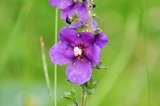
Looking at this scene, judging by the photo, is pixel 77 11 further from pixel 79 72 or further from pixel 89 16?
pixel 79 72

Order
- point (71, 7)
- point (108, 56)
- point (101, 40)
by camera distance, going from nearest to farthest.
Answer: point (101, 40) < point (71, 7) < point (108, 56)

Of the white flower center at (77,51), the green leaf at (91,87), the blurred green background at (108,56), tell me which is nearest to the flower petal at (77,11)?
the white flower center at (77,51)

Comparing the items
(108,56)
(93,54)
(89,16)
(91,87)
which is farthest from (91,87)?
(108,56)

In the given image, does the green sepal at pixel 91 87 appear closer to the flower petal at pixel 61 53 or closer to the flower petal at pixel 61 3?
the flower petal at pixel 61 53

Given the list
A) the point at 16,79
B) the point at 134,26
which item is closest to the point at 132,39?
the point at 134,26

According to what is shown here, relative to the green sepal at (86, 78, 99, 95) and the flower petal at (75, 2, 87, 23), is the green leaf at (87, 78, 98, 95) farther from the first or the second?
the flower petal at (75, 2, 87, 23)
